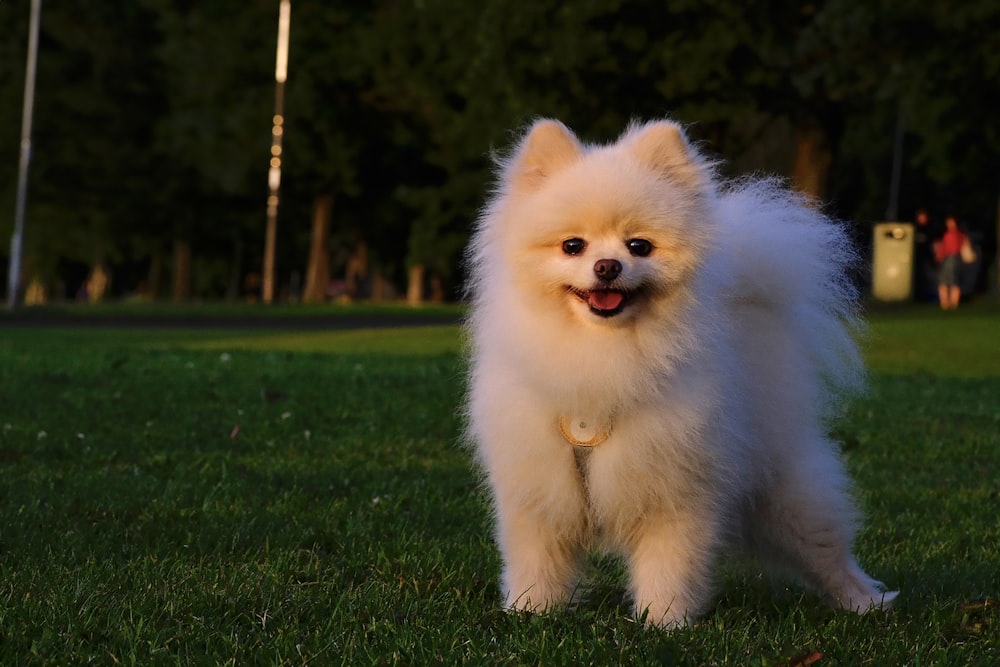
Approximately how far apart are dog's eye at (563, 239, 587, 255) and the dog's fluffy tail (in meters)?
0.59

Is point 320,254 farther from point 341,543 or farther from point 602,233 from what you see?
point 602,233

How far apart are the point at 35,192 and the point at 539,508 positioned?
5243 centimetres

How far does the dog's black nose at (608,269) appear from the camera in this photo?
4.52 m

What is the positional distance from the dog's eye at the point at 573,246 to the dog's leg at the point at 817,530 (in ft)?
4.14

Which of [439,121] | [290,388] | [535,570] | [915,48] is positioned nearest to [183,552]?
[535,570]

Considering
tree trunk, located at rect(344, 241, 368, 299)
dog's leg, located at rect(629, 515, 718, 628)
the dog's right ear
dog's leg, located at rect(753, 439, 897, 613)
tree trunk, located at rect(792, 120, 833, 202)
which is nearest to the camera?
dog's leg, located at rect(629, 515, 718, 628)

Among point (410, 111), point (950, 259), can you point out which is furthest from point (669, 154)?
point (410, 111)

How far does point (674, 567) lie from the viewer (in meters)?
4.84

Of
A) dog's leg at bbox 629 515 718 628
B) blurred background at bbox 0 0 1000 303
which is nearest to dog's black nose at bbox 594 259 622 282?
dog's leg at bbox 629 515 718 628

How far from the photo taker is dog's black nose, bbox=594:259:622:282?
4516 millimetres

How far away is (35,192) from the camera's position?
53656 millimetres

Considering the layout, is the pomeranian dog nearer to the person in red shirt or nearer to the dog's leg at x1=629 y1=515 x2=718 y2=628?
the dog's leg at x1=629 y1=515 x2=718 y2=628

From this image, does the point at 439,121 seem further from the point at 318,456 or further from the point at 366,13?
the point at 318,456

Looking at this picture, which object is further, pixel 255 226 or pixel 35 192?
pixel 255 226
